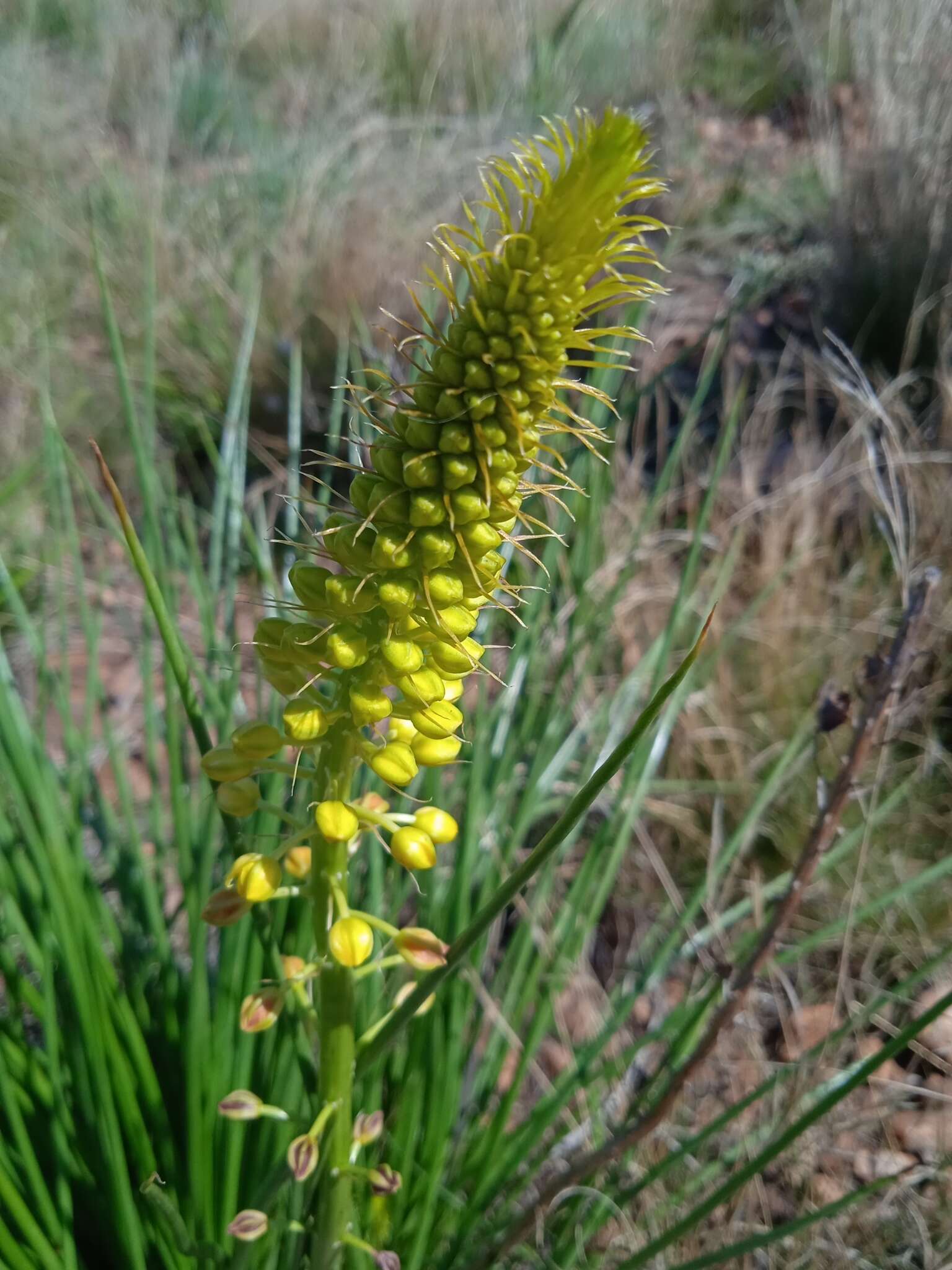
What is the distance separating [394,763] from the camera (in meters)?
0.88

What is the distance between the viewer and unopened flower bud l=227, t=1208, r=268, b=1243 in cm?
88

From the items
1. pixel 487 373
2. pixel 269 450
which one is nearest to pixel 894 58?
pixel 269 450

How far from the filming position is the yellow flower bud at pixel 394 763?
872mm

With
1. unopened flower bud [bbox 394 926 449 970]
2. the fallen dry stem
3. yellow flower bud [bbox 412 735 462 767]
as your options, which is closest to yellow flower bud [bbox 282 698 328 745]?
yellow flower bud [bbox 412 735 462 767]

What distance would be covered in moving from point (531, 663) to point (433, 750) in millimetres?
823

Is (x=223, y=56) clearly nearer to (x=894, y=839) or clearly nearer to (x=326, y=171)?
(x=326, y=171)

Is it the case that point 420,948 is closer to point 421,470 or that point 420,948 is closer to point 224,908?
point 224,908

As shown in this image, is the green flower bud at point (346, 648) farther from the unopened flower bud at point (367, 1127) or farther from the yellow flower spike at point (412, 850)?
the unopened flower bud at point (367, 1127)

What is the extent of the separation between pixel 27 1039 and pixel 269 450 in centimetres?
291

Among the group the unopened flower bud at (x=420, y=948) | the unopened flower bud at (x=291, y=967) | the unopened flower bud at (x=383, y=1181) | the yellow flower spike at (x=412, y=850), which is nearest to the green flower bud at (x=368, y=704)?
the yellow flower spike at (x=412, y=850)

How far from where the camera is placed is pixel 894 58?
4199 millimetres

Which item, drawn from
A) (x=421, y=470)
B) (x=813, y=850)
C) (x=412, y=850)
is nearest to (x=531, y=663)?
(x=813, y=850)

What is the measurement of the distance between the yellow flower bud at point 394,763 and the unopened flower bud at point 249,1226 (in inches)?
17.7

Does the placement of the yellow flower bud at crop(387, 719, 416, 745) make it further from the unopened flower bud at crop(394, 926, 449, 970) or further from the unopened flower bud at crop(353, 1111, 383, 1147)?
Answer: the unopened flower bud at crop(353, 1111, 383, 1147)
